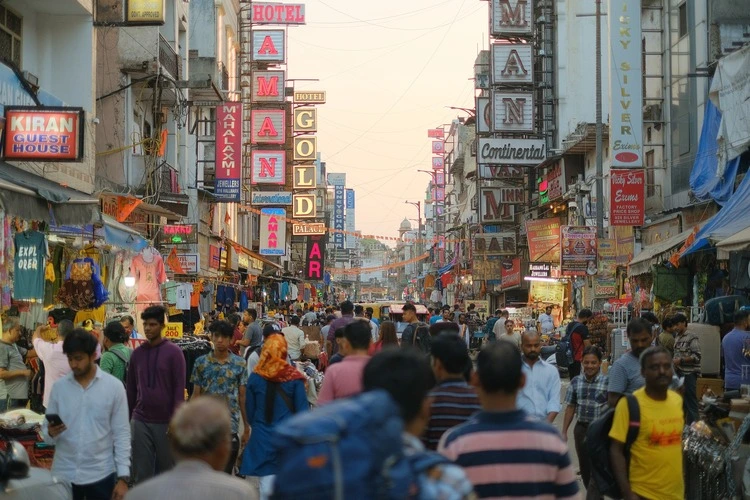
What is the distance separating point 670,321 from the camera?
13.5 metres

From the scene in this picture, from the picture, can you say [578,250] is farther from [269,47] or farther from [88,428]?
[88,428]

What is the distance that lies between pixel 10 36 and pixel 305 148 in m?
45.5

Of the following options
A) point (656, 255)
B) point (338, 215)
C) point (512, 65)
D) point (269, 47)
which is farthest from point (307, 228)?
point (338, 215)

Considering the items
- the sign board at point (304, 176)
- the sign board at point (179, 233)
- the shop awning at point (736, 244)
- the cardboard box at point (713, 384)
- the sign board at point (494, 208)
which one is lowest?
the cardboard box at point (713, 384)

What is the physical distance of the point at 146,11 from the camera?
2052cm

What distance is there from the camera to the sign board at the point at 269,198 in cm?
5406

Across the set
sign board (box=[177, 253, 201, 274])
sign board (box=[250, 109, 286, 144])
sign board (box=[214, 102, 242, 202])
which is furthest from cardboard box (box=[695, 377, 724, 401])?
sign board (box=[250, 109, 286, 144])

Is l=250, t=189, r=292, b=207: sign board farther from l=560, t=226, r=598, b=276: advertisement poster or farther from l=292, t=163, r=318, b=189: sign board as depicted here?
l=560, t=226, r=598, b=276: advertisement poster

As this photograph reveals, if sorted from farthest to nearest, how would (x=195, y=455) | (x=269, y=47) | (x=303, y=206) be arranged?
(x=303, y=206), (x=269, y=47), (x=195, y=455)

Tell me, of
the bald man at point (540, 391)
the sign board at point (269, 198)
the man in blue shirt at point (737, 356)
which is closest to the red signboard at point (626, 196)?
the man in blue shirt at point (737, 356)

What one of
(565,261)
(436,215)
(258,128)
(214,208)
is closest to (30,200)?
(565,261)

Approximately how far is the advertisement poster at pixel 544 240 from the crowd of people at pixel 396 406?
93.7 feet

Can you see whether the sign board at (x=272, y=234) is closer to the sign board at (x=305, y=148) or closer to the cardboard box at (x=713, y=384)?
the sign board at (x=305, y=148)

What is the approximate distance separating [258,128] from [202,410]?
47.0 meters
